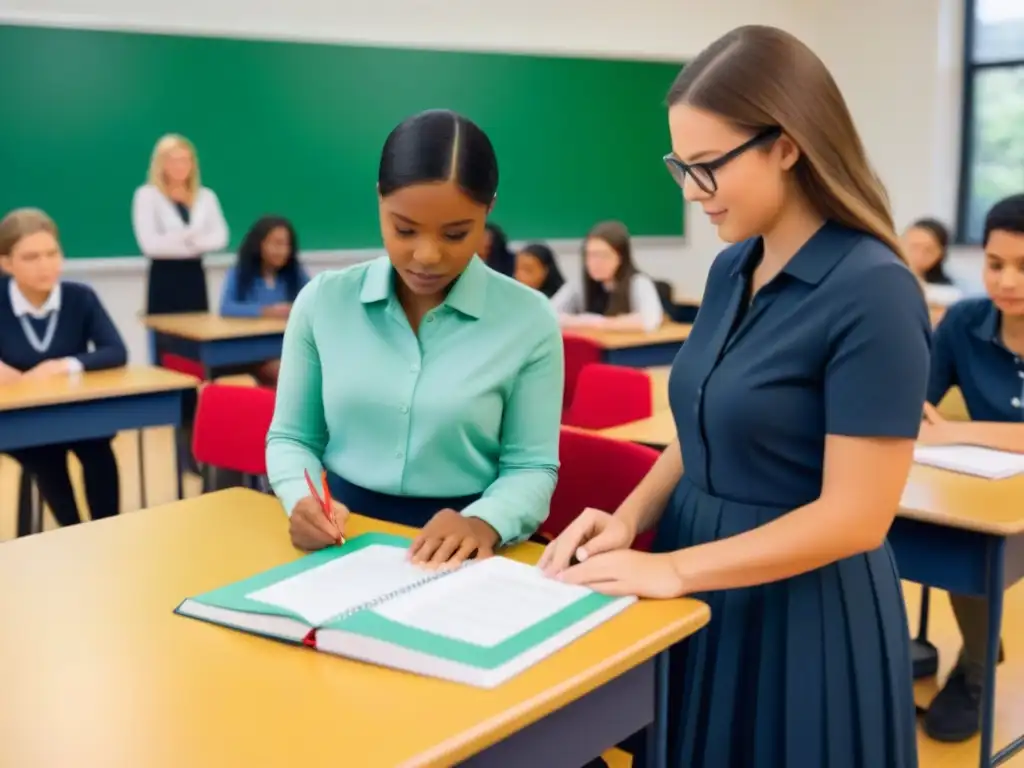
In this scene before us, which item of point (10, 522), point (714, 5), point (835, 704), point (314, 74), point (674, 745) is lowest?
point (10, 522)

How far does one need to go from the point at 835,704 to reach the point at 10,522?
3.92m

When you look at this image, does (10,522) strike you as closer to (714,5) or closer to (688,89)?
(688,89)

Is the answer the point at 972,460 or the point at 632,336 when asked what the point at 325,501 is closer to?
the point at 972,460

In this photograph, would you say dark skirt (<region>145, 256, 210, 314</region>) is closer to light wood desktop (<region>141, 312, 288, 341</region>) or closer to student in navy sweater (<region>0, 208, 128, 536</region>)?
light wood desktop (<region>141, 312, 288, 341</region>)

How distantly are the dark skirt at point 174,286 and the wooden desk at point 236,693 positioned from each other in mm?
4244

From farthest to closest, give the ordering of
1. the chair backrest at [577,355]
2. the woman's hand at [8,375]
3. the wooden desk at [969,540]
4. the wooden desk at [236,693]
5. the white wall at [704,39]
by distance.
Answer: the white wall at [704,39]
the chair backrest at [577,355]
the woman's hand at [8,375]
the wooden desk at [969,540]
the wooden desk at [236,693]

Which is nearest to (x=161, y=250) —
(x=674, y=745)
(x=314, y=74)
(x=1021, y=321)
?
(x=314, y=74)

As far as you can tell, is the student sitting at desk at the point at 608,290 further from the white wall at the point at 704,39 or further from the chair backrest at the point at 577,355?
the white wall at the point at 704,39

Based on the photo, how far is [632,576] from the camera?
4.09ft

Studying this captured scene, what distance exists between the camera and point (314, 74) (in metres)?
6.08

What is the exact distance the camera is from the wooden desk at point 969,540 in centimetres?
190

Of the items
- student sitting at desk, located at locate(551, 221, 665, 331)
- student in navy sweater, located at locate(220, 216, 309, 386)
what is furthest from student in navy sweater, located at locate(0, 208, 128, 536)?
student sitting at desk, located at locate(551, 221, 665, 331)

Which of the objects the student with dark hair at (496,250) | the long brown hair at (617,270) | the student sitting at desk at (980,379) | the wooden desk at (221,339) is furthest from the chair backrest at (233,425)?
the student with dark hair at (496,250)

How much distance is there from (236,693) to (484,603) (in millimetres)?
286
